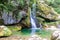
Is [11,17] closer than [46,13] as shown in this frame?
Yes

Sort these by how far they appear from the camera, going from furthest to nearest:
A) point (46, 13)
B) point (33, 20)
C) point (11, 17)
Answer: point (46, 13) < point (33, 20) < point (11, 17)

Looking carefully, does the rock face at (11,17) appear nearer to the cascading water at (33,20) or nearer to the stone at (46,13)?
the cascading water at (33,20)

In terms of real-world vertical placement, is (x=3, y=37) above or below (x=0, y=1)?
below

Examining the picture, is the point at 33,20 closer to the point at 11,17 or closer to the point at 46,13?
the point at 46,13

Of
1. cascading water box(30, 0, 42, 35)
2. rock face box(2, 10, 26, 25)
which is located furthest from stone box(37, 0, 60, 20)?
rock face box(2, 10, 26, 25)

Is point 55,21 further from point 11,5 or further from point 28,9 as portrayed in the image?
point 11,5

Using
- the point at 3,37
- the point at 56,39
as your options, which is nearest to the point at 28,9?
the point at 3,37

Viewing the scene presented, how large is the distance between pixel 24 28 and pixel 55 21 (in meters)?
4.62

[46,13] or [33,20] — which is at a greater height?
[46,13]

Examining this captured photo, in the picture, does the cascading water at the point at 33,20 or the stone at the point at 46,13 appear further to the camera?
the stone at the point at 46,13

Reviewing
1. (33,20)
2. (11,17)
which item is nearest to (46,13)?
(33,20)

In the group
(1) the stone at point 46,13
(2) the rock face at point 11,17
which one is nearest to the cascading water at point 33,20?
(1) the stone at point 46,13

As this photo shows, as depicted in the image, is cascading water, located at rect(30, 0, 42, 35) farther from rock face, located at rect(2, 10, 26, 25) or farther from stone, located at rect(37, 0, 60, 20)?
rock face, located at rect(2, 10, 26, 25)

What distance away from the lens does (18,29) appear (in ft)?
49.8
